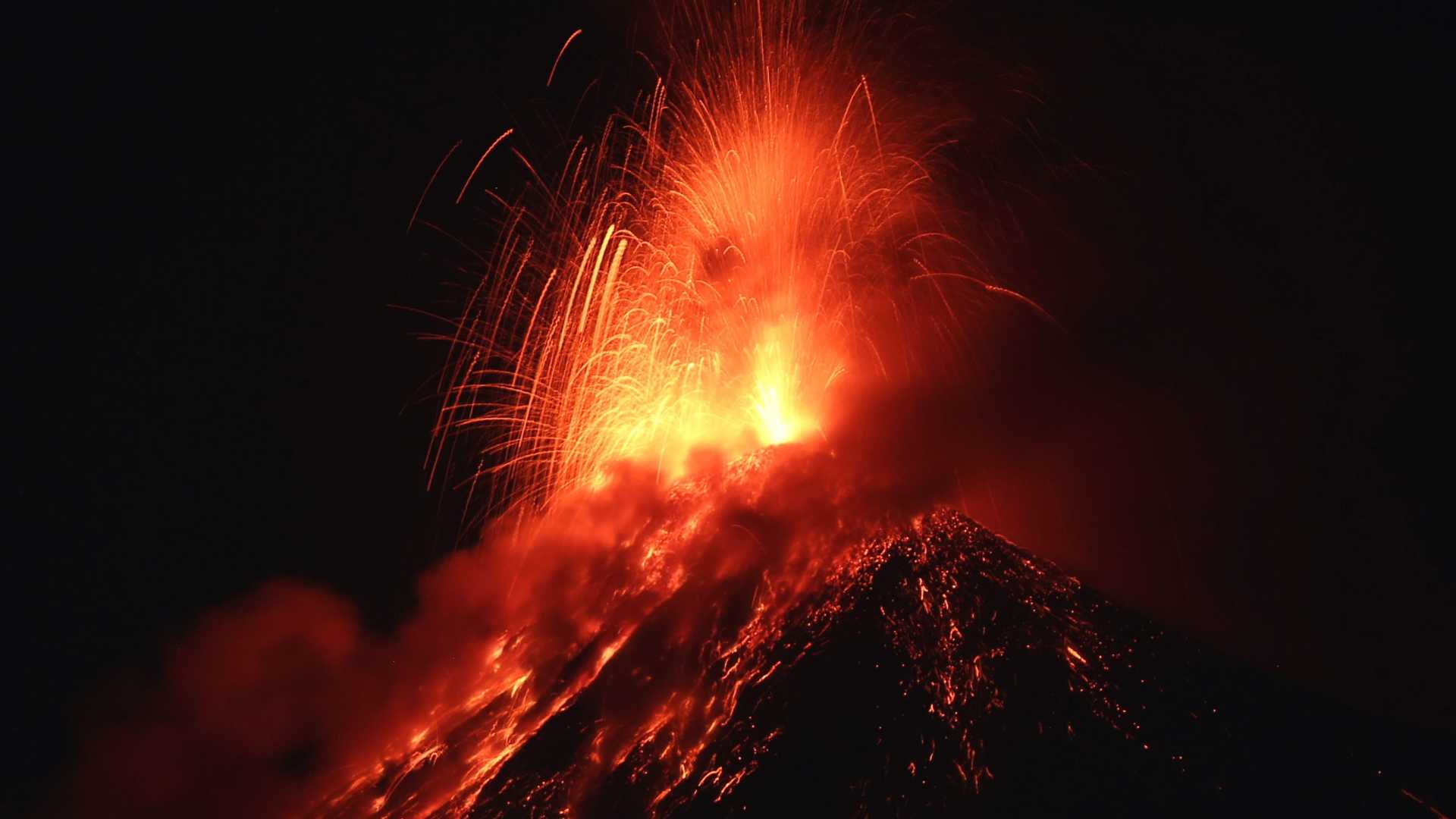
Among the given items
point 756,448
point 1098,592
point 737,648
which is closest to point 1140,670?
point 1098,592

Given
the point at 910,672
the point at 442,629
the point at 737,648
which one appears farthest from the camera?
the point at 442,629

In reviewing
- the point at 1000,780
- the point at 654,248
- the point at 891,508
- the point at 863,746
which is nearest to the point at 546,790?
the point at 863,746

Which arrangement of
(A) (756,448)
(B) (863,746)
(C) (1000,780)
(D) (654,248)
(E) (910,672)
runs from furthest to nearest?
(A) (756,448) → (D) (654,248) → (E) (910,672) → (B) (863,746) → (C) (1000,780)

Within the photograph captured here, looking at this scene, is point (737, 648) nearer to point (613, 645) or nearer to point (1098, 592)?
point (613, 645)

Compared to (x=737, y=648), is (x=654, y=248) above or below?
above


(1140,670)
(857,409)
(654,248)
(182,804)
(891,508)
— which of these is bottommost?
(182,804)

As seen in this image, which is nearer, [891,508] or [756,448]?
[891,508]
